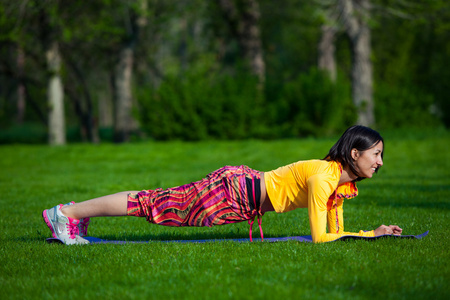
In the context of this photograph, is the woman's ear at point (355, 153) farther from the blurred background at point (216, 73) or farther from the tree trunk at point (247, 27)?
the tree trunk at point (247, 27)

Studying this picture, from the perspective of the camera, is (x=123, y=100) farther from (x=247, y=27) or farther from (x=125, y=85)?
(x=247, y=27)

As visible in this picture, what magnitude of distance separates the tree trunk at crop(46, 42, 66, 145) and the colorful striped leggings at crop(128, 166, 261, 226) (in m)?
16.0

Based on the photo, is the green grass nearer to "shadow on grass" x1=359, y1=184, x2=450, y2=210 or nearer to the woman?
"shadow on grass" x1=359, y1=184, x2=450, y2=210

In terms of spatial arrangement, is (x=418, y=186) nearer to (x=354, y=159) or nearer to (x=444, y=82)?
(x=354, y=159)

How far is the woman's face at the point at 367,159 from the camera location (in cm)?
480

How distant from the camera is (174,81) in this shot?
63.9 ft

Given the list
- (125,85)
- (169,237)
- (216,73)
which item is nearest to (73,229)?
(169,237)

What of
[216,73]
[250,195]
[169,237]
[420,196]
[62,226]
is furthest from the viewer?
[216,73]

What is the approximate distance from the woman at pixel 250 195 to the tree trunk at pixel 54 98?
15.7m

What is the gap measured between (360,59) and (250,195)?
1712cm

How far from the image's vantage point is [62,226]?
5.27m

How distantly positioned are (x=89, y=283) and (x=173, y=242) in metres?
1.54

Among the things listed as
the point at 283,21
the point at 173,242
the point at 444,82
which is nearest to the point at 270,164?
the point at 173,242

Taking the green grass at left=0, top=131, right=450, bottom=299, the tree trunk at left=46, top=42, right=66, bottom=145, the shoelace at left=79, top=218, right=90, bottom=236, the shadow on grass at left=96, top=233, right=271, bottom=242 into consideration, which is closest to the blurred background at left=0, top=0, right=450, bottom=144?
the tree trunk at left=46, top=42, right=66, bottom=145
